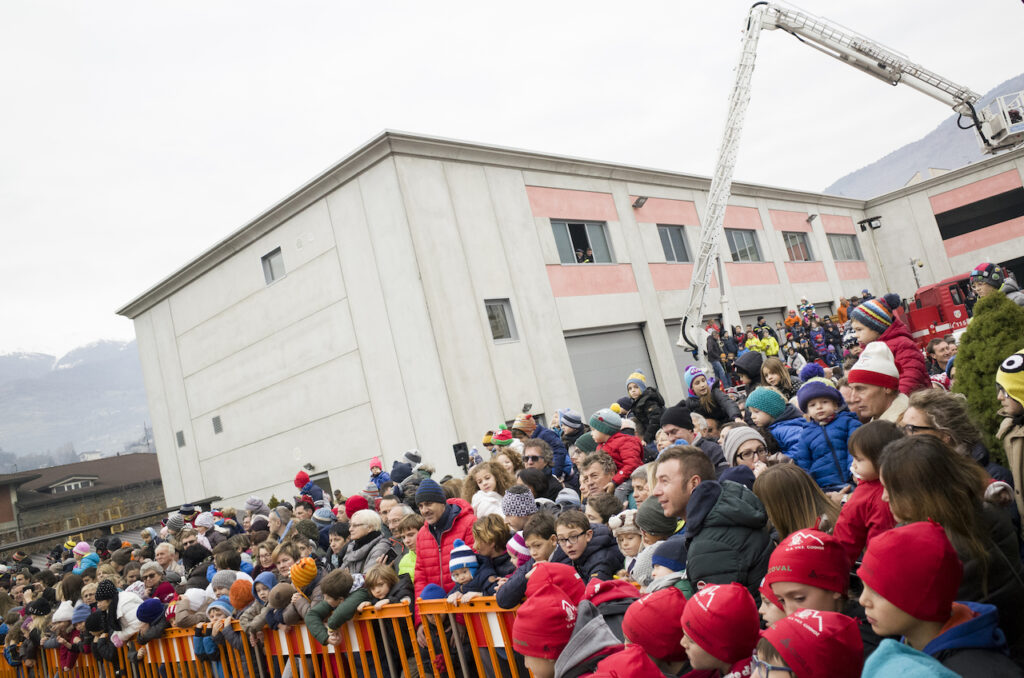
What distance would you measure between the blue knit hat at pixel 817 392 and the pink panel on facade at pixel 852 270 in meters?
35.9

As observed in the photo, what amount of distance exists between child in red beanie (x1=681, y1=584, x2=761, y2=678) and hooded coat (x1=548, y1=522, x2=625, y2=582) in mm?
1739

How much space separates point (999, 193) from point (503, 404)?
3558 cm

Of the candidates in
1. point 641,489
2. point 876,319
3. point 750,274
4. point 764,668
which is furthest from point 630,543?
point 750,274

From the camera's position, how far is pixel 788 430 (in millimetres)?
5203

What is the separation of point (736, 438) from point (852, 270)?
38805 mm

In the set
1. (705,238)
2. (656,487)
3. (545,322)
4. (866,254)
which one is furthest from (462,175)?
(866,254)

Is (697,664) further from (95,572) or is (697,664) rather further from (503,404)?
(503,404)

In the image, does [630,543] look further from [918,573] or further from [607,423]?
[607,423]

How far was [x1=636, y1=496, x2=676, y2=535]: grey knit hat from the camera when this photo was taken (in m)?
4.20

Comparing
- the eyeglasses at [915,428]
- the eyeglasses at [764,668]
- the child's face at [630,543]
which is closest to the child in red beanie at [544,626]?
the child's face at [630,543]

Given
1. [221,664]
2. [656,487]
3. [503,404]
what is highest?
[503,404]

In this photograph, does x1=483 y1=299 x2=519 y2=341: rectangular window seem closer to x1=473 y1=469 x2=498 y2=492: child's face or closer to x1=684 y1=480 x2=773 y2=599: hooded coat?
x1=473 y1=469 x2=498 y2=492: child's face

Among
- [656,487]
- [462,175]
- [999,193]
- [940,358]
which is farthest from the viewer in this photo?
[999,193]

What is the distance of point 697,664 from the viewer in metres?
2.81
